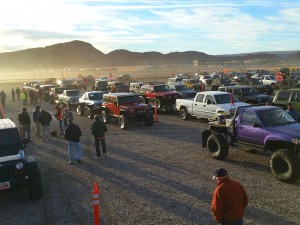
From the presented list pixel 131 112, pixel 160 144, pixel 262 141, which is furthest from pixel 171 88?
pixel 262 141

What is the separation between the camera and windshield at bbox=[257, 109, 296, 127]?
35.3 ft

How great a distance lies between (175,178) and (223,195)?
5.33 meters

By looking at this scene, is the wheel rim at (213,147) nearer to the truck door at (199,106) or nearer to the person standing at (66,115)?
the truck door at (199,106)

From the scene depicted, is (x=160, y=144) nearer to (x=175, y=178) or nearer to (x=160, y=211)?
(x=175, y=178)

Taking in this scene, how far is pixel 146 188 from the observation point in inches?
387

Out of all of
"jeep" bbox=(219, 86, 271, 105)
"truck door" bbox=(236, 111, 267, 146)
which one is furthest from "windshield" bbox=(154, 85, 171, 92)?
"truck door" bbox=(236, 111, 267, 146)

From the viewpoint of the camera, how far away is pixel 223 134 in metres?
12.3

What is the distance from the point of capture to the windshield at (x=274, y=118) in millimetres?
10766

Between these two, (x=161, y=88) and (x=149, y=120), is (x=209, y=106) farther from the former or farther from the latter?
(x=161, y=88)

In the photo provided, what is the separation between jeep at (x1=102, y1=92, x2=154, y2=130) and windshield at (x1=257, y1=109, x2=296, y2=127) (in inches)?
361

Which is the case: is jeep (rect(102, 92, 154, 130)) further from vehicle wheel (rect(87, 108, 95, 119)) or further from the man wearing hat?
the man wearing hat

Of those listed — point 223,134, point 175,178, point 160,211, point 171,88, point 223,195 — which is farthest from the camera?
point 171,88

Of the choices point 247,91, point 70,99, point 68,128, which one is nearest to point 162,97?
point 247,91

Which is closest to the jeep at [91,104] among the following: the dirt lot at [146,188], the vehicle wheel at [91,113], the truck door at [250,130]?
the vehicle wheel at [91,113]
